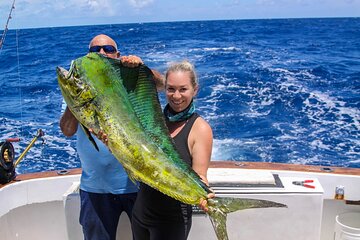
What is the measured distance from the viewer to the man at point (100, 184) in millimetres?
2234

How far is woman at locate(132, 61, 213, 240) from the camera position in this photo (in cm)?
191

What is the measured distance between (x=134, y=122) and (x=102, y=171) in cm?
72

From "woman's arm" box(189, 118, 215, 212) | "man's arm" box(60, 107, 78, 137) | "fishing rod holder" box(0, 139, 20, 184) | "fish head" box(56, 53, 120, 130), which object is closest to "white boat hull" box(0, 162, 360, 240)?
"fishing rod holder" box(0, 139, 20, 184)

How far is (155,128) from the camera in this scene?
1745mm

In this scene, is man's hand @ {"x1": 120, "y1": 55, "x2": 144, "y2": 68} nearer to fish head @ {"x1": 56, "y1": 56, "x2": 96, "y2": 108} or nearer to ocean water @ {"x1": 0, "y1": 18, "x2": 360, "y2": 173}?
fish head @ {"x1": 56, "y1": 56, "x2": 96, "y2": 108}

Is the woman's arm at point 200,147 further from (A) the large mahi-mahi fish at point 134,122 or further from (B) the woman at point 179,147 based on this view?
(A) the large mahi-mahi fish at point 134,122

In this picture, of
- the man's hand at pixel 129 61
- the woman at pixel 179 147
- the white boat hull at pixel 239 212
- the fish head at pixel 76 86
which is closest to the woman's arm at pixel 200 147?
the woman at pixel 179 147

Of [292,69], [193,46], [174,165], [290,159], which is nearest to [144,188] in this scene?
[174,165]

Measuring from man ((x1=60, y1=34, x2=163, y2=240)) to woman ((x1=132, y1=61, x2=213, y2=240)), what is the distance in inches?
11.6

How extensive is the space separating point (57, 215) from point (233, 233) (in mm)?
1321

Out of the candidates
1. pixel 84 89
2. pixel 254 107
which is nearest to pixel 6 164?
pixel 84 89

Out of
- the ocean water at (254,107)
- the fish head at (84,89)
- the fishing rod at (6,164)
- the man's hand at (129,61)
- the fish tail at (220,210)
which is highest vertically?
the man's hand at (129,61)

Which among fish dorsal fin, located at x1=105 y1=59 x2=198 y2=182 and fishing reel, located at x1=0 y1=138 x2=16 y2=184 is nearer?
fish dorsal fin, located at x1=105 y1=59 x2=198 y2=182

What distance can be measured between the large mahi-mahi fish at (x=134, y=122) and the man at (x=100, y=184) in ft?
1.82
